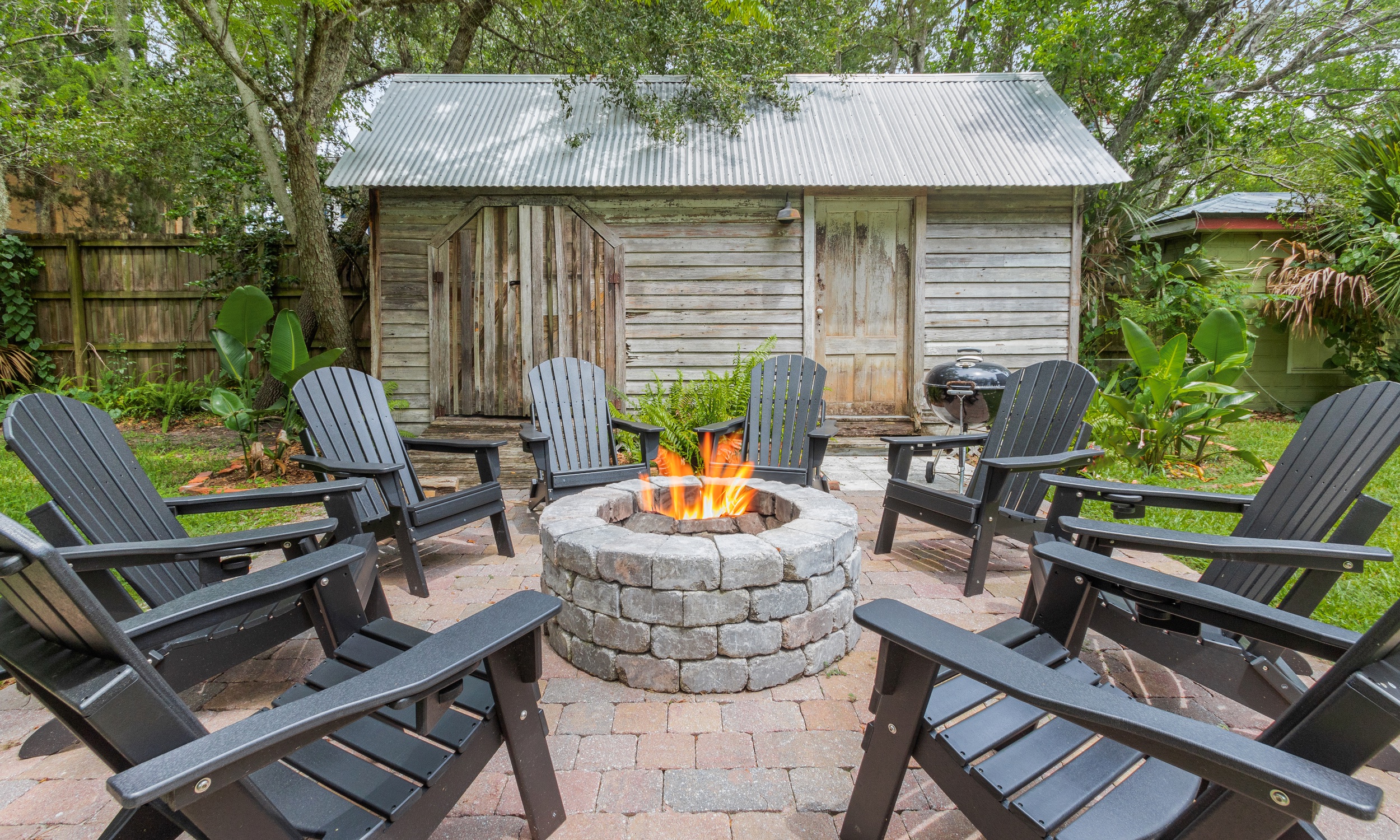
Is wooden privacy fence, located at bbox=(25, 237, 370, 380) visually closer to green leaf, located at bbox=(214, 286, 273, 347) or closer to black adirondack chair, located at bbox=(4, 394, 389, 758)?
green leaf, located at bbox=(214, 286, 273, 347)

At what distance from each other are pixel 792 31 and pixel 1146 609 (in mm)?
7272

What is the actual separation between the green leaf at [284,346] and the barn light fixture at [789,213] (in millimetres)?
4419

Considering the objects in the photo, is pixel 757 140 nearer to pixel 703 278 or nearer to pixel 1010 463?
pixel 703 278

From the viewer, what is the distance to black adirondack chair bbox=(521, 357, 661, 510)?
3.70 metres

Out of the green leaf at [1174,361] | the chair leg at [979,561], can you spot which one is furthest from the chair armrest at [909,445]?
the green leaf at [1174,361]

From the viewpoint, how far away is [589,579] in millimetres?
2209

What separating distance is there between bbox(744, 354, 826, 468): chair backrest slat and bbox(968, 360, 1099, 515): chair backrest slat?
1117 millimetres

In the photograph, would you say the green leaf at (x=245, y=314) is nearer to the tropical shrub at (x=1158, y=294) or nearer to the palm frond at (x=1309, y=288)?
the tropical shrub at (x=1158, y=294)

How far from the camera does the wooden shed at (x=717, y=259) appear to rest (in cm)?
629

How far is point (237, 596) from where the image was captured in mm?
1467

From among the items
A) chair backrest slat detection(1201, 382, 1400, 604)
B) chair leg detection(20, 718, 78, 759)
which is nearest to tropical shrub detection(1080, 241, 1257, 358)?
chair backrest slat detection(1201, 382, 1400, 604)

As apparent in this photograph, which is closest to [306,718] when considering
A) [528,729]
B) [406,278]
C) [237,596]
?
[528,729]

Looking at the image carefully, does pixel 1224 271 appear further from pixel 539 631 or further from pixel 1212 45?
pixel 539 631

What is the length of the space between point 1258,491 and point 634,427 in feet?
10.5
